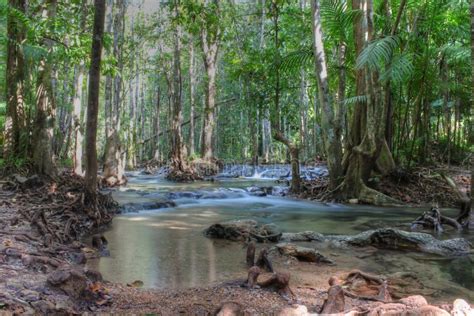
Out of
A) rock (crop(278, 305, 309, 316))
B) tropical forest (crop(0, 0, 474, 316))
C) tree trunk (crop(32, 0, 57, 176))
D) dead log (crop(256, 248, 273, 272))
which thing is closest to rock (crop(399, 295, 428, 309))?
tropical forest (crop(0, 0, 474, 316))

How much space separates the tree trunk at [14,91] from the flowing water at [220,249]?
281 centimetres

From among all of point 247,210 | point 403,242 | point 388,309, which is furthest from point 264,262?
point 247,210

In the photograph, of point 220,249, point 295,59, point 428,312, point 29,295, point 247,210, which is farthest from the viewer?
point 295,59

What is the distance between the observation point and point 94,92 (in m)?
7.04

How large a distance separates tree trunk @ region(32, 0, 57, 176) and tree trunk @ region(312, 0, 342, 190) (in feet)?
23.6

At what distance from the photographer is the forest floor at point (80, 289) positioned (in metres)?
3.44

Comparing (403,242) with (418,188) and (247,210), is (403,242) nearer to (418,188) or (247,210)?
(247,210)

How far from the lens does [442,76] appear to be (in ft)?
50.2

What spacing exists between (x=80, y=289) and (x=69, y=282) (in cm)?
11

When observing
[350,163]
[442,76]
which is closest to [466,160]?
[442,76]

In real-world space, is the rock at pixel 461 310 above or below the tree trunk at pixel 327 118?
below

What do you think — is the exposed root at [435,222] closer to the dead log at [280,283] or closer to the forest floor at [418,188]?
the forest floor at [418,188]

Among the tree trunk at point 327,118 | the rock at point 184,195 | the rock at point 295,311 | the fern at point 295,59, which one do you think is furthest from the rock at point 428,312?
the fern at point 295,59

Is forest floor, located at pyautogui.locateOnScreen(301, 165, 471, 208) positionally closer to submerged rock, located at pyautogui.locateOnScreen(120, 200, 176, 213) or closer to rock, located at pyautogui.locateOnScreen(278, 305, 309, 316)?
submerged rock, located at pyautogui.locateOnScreen(120, 200, 176, 213)
